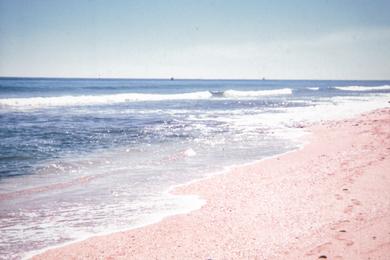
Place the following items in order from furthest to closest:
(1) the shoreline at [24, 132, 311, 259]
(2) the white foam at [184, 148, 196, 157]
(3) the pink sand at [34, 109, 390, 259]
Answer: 1. (2) the white foam at [184, 148, 196, 157]
2. (1) the shoreline at [24, 132, 311, 259]
3. (3) the pink sand at [34, 109, 390, 259]

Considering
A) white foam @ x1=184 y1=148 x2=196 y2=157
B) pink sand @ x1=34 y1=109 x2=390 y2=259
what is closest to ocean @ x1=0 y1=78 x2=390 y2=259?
white foam @ x1=184 y1=148 x2=196 y2=157

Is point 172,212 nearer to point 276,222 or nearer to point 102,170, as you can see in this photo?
point 276,222

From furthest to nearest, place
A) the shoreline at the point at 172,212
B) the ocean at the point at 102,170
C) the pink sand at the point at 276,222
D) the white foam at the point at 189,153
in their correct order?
the white foam at the point at 189,153, the ocean at the point at 102,170, the shoreline at the point at 172,212, the pink sand at the point at 276,222

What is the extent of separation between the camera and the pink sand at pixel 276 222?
443 centimetres

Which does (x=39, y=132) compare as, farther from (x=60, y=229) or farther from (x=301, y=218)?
(x=301, y=218)

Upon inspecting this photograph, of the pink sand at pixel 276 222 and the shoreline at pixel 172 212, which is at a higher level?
the pink sand at pixel 276 222

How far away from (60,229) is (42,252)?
0.79 m

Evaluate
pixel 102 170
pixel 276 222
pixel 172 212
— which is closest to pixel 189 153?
pixel 102 170

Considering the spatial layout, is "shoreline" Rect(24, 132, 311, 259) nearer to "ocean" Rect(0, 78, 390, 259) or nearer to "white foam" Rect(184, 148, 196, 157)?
"ocean" Rect(0, 78, 390, 259)

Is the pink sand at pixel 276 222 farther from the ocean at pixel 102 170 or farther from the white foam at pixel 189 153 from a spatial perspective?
the white foam at pixel 189 153

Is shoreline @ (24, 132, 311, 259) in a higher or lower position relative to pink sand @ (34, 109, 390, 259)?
lower

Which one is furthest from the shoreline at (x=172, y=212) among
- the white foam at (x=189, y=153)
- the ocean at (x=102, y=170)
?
the white foam at (x=189, y=153)

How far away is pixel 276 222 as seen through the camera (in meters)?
5.38

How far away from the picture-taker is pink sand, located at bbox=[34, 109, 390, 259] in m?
4.43
